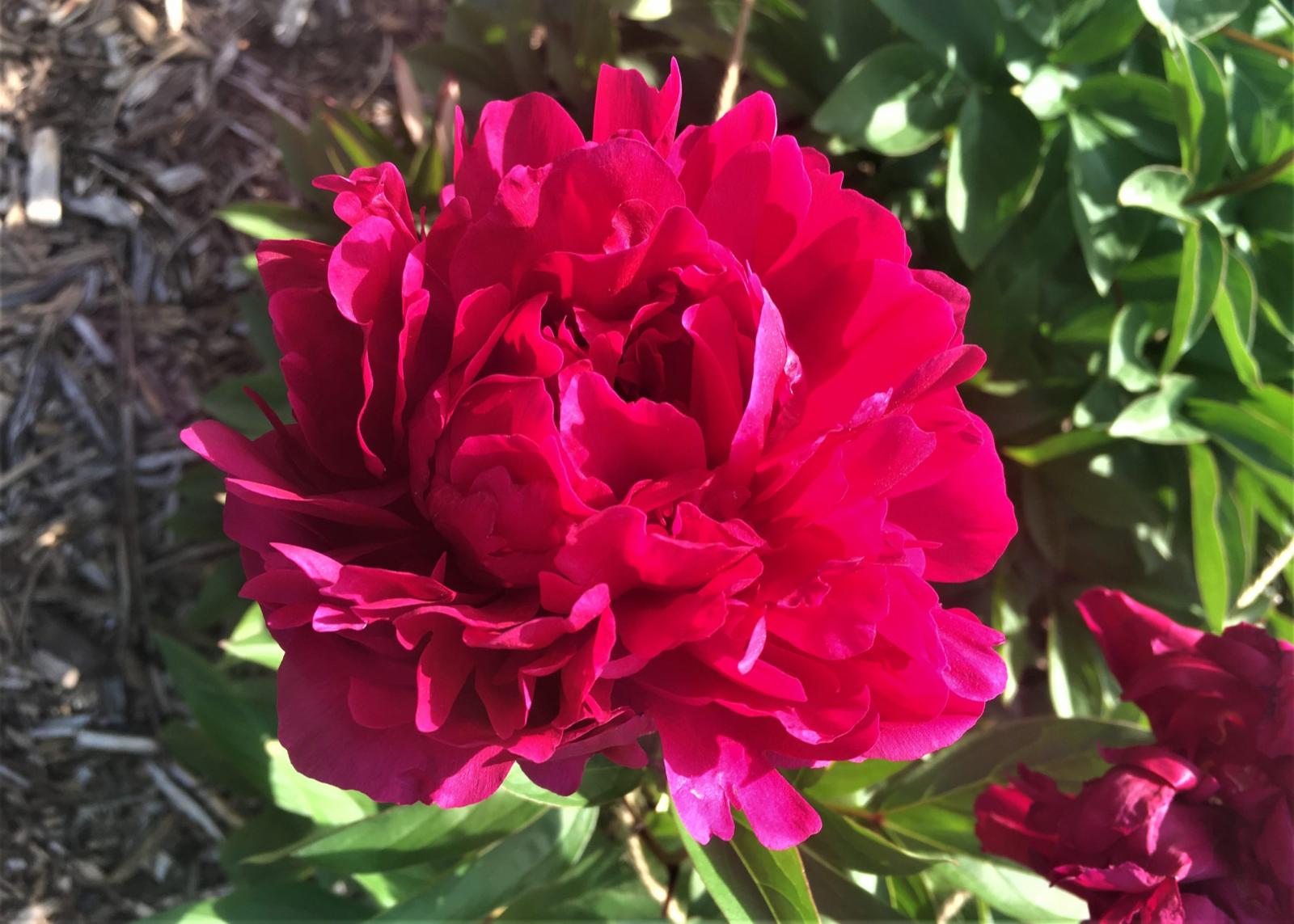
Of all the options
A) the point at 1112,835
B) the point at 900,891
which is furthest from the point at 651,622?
the point at 900,891

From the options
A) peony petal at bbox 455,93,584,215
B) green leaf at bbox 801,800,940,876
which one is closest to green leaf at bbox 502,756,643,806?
green leaf at bbox 801,800,940,876

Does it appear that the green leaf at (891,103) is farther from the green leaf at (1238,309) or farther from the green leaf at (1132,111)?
the green leaf at (1238,309)

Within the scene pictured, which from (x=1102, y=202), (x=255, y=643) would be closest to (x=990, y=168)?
(x=1102, y=202)

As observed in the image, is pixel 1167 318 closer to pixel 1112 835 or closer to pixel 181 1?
pixel 1112 835

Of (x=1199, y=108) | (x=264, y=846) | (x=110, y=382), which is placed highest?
(x=1199, y=108)

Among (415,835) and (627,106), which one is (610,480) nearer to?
(627,106)

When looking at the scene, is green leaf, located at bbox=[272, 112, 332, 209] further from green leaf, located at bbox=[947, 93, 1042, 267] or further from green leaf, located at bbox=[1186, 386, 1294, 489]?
green leaf, located at bbox=[1186, 386, 1294, 489]

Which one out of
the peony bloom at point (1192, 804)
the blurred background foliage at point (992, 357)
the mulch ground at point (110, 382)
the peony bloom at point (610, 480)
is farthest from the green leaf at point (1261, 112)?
the mulch ground at point (110, 382)
